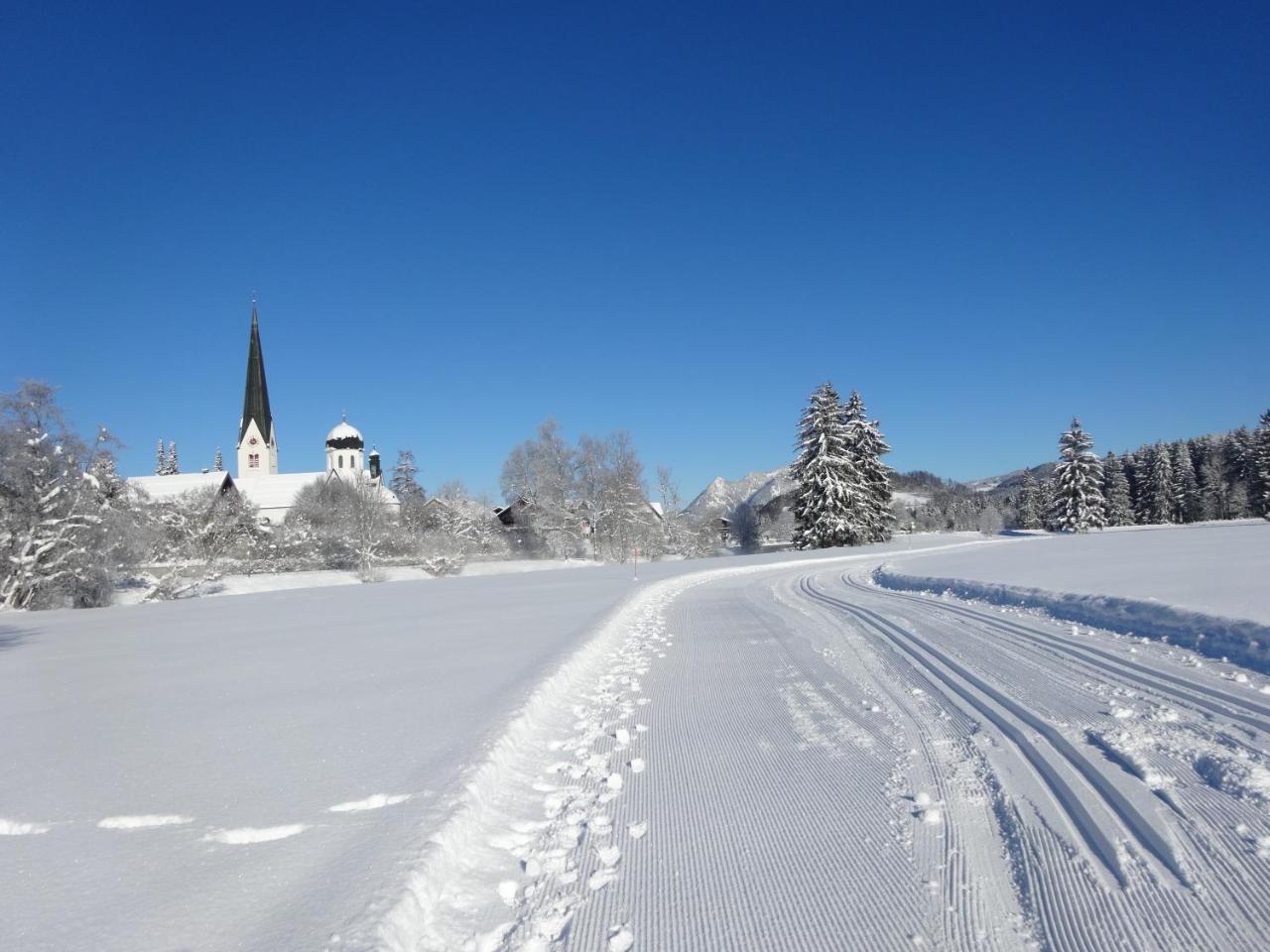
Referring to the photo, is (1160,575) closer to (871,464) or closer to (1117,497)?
(871,464)

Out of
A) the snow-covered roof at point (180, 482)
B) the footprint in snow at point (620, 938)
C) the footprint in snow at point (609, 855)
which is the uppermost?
the snow-covered roof at point (180, 482)

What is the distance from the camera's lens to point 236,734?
5.66 m

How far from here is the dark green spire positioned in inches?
3317

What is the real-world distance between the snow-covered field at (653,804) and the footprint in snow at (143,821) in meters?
0.03

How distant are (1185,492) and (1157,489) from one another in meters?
2.72

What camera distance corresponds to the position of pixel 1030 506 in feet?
285

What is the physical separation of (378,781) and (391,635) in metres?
8.10

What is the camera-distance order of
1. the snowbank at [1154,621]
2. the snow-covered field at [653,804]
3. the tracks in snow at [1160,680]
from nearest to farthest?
the snow-covered field at [653,804] → the tracks in snow at [1160,680] → the snowbank at [1154,621]

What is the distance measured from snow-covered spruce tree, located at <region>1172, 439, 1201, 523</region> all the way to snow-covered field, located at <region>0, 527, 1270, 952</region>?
8356 centimetres

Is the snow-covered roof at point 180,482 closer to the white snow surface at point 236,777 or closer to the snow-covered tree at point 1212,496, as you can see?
the white snow surface at point 236,777

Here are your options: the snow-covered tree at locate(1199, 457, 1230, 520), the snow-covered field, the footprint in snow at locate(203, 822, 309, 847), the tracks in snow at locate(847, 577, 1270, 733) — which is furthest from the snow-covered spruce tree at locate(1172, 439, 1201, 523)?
the footprint in snow at locate(203, 822, 309, 847)

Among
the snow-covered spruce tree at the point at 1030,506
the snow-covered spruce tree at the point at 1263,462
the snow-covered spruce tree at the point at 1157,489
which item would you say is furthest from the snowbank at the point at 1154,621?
the snow-covered spruce tree at the point at 1030,506

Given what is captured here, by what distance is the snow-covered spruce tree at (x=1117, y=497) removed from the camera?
73562 millimetres

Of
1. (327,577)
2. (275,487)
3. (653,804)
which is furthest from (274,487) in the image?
(653,804)
